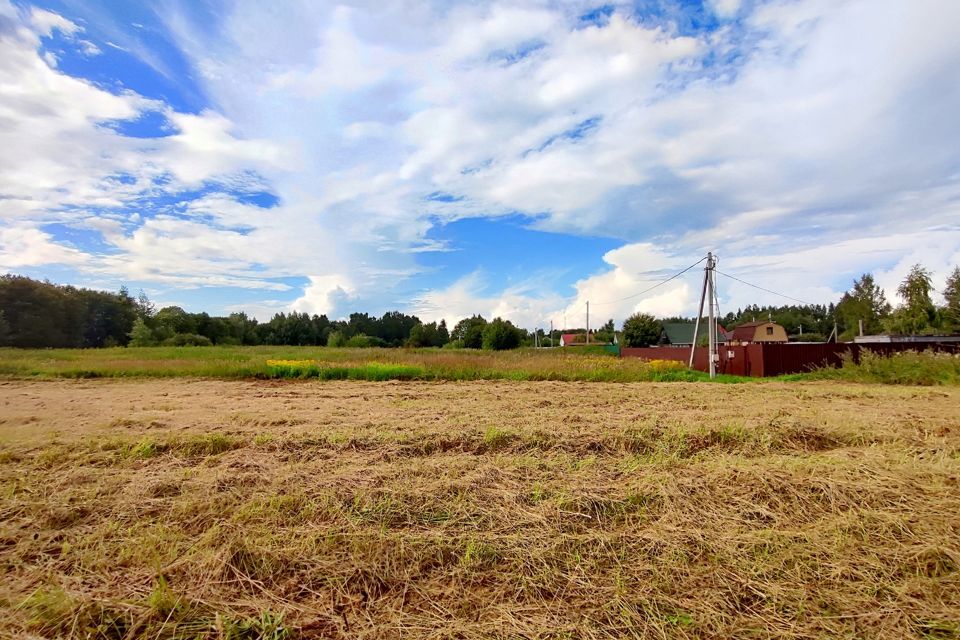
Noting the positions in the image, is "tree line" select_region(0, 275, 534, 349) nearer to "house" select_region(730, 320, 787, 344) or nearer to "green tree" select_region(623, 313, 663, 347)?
"green tree" select_region(623, 313, 663, 347)

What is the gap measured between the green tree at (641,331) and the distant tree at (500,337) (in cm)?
1267

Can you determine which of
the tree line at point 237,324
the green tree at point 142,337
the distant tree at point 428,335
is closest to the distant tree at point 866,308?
the tree line at point 237,324

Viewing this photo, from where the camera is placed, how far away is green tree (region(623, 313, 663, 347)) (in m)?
49.1

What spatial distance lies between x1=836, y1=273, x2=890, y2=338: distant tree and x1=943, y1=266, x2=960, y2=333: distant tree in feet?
36.5

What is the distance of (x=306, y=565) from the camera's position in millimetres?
2414

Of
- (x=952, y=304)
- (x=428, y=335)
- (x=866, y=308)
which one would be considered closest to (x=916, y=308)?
(x=952, y=304)

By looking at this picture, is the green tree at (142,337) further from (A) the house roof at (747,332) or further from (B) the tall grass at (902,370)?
(A) the house roof at (747,332)

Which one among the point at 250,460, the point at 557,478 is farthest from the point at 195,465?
the point at 557,478

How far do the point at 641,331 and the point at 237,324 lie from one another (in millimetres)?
54270

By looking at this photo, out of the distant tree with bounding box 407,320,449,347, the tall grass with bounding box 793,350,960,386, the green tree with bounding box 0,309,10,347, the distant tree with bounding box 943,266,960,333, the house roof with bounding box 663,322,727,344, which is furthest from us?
the distant tree with bounding box 407,320,449,347

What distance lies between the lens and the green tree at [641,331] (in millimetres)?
49062

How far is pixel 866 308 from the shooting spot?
4634cm

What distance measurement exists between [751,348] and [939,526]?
18847 mm

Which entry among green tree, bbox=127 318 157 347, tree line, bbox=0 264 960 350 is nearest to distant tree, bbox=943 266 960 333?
tree line, bbox=0 264 960 350
